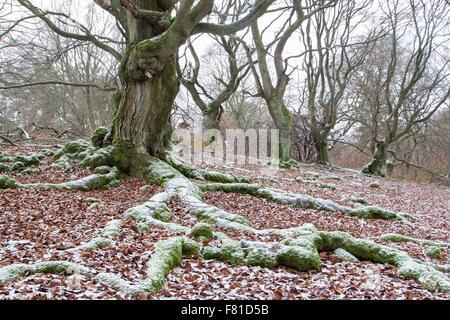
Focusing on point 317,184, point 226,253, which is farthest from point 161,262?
point 317,184

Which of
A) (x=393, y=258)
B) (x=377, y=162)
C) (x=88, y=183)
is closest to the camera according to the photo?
(x=393, y=258)

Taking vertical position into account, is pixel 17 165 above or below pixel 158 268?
above

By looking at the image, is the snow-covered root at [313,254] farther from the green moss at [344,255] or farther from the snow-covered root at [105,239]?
the snow-covered root at [105,239]

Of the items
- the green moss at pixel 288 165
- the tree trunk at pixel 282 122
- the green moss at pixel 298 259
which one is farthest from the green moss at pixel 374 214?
the tree trunk at pixel 282 122

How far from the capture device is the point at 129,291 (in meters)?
3.72

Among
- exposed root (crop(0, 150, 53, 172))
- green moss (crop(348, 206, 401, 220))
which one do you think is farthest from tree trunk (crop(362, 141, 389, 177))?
exposed root (crop(0, 150, 53, 172))

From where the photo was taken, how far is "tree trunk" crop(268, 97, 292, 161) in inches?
683

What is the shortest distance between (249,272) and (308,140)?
19398mm

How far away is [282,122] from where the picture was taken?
57.1ft

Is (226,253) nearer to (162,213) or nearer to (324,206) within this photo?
(162,213)

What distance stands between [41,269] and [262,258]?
261cm

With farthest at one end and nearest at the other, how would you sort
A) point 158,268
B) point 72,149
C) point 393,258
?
point 72,149 → point 393,258 → point 158,268
